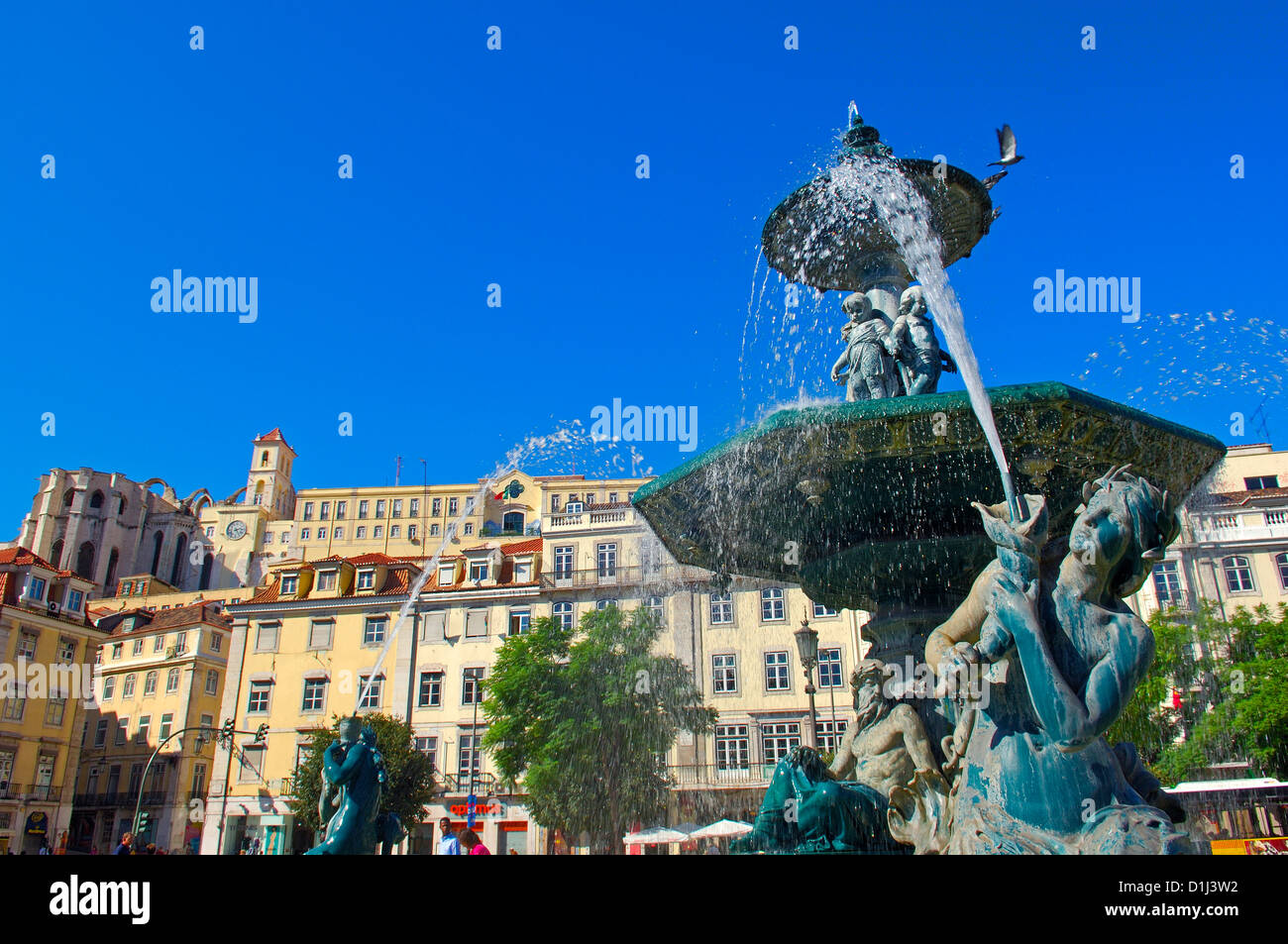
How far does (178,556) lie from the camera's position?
8744 cm

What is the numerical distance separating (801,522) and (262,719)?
127 feet

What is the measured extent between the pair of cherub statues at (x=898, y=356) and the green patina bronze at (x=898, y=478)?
3.49 ft

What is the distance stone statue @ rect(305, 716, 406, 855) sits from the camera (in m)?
7.52

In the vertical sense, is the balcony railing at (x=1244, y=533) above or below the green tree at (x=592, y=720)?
above

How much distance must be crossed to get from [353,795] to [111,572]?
89049 mm

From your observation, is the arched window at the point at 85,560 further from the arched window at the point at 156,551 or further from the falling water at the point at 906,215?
the falling water at the point at 906,215

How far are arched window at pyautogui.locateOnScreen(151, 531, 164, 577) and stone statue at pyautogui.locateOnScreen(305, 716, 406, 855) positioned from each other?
8887 cm

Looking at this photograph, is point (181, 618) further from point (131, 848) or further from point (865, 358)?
point (865, 358)

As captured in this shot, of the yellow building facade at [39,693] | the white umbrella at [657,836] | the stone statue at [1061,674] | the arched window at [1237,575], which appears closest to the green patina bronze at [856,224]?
the stone statue at [1061,674]

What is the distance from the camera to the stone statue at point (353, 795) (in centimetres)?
752

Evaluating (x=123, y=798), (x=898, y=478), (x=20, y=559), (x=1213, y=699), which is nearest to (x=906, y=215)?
(x=898, y=478)

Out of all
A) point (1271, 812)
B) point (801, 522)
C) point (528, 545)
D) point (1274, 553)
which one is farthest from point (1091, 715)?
point (528, 545)

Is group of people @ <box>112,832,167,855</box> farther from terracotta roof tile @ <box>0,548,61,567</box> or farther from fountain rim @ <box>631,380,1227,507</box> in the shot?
terracotta roof tile @ <box>0,548,61,567</box>
